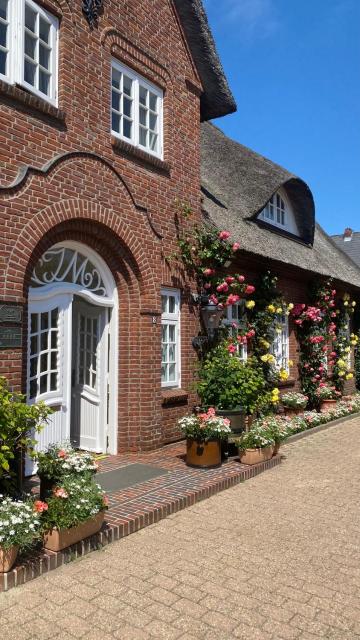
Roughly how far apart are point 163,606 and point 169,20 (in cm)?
891

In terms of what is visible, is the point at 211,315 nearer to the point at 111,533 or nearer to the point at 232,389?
the point at 232,389

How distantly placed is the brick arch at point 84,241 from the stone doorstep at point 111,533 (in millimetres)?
2691

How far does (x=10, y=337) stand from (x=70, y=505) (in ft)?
6.89

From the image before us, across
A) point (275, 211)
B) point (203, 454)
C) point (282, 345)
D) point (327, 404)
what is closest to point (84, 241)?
point (203, 454)

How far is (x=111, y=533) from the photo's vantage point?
4.68 metres

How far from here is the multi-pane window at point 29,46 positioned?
5941 mm

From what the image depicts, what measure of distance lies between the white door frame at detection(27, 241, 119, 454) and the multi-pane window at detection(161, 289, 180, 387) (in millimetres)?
956

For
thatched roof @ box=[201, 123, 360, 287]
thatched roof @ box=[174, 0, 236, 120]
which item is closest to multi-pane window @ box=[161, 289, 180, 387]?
thatched roof @ box=[201, 123, 360, 287]

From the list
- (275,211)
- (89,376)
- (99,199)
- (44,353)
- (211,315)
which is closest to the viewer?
(44,353)

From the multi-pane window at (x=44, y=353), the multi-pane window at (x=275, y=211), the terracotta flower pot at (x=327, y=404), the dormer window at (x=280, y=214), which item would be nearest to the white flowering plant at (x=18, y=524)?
the multi-pane window at (x=44, y=353)

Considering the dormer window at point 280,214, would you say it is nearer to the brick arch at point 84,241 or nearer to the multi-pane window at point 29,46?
the brick arch at point 84,241

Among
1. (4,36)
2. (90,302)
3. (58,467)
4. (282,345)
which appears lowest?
(58,467)

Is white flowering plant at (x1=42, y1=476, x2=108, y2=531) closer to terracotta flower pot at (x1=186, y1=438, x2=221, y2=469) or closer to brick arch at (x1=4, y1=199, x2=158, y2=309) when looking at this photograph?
brick arch at (x1=4, y1=199, x2=158, y2=309)

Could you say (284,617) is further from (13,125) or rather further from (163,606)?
(13,125)
